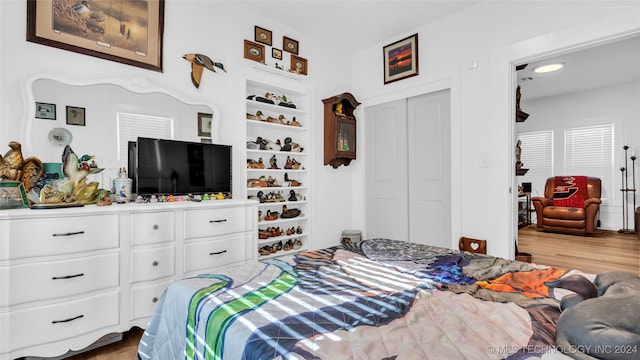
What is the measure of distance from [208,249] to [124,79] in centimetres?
140

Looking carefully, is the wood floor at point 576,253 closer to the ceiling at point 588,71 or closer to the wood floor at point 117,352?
the wood floor at point 117,352

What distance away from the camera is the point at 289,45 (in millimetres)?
3354

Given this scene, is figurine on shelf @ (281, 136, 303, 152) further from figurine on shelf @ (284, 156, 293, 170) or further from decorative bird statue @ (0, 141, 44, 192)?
decorative bird statue @ (0, 141, 44, 192)

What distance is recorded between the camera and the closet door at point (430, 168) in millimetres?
3180

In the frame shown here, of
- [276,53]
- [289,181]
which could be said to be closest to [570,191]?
[289,181]

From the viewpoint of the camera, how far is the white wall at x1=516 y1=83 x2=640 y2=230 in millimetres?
5297

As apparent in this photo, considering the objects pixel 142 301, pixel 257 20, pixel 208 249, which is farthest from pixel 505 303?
pixel 257 20

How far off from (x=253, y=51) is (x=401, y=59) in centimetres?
163

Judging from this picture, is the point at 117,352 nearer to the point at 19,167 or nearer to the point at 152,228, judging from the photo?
the point at 152,228

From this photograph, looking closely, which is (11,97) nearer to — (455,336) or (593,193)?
(455,336)

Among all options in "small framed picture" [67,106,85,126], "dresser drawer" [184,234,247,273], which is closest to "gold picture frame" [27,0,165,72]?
"small framed picture" [67,106,85,126]

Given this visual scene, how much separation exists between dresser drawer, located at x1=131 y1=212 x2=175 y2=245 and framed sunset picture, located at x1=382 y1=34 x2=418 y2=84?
274 cm

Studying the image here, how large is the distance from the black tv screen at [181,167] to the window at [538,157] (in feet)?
20.7

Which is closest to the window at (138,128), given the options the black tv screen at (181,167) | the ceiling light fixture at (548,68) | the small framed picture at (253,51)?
the black tv screen at (181,167)
